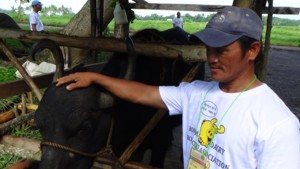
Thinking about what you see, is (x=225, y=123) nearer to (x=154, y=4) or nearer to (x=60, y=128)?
(x=60, y=128)

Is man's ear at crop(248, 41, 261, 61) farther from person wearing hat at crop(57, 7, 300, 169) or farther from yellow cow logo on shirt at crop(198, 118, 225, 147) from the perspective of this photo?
yellow cow logo on shirt at crop(198, 118, 225, 147)

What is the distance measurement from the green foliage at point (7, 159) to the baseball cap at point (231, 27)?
267cm

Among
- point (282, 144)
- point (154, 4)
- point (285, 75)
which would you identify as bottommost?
point (285, 75)

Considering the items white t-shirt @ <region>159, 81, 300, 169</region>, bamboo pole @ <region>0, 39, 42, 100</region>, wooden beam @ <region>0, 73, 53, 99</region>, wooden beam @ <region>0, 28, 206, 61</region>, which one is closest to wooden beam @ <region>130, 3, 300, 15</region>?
wooden beam @ <region>0, 28, 206, 61</region>

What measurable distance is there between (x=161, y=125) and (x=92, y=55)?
210cm

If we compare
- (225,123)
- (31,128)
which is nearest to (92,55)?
(31,128)

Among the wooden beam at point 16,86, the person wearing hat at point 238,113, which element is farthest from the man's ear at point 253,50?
the wooden beam at point 16,86

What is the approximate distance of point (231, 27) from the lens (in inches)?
70.7

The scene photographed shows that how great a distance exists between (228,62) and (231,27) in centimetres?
18

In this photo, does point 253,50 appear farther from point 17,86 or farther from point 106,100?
point 17,86

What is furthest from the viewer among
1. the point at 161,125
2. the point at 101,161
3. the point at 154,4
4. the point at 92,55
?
the point at 154,4

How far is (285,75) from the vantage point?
1291cm

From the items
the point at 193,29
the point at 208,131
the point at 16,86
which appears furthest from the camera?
the point at 193,29

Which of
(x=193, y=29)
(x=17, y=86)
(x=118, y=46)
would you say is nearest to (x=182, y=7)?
(x=118, y=46)
